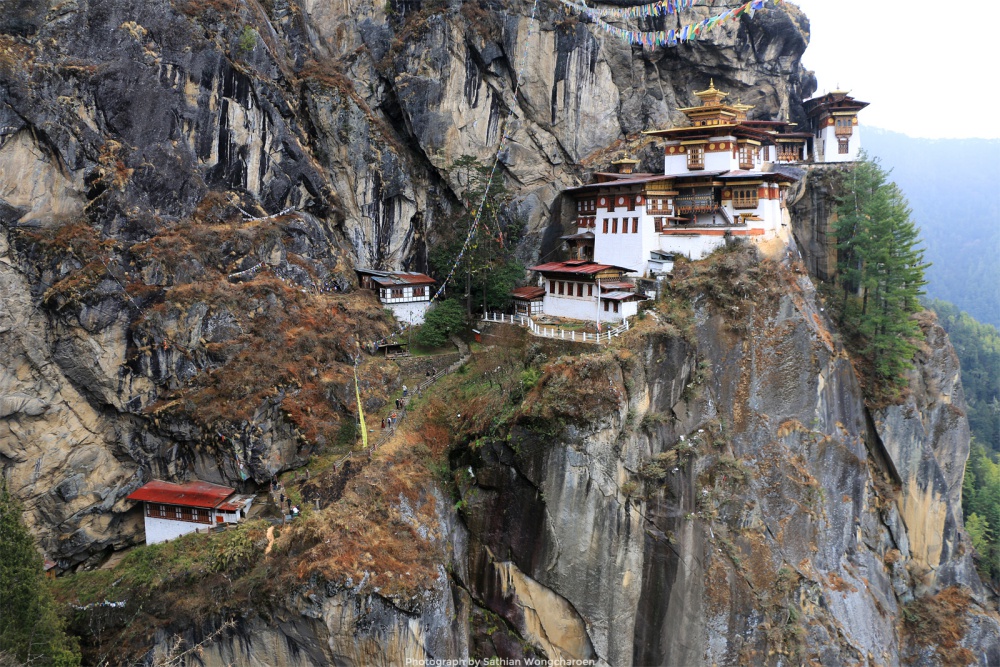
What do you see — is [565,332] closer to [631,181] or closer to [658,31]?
[631,181]

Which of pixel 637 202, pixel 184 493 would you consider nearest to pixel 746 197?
pixel 637 202

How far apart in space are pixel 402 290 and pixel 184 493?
17.1 metres

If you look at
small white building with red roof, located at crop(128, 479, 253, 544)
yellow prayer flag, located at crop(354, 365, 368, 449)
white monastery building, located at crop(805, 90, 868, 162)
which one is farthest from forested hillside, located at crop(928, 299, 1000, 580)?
small white building with red roof, located at crop(128, 479, 253, 544)

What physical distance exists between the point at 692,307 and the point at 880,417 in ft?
50.5

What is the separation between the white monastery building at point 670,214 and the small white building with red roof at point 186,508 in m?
20.2

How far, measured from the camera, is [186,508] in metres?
27.7

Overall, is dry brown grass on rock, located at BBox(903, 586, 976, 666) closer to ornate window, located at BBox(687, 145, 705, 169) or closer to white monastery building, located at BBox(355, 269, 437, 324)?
ornate window, located at BBox(687, 145, 705, 169)

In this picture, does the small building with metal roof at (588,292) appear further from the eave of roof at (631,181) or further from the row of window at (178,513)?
the row of window at (178,513)

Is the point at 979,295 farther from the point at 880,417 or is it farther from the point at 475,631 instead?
the point at 475,631

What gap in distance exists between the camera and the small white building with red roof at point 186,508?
1079 inches

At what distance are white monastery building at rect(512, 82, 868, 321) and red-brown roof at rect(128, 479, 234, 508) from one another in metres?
20.5

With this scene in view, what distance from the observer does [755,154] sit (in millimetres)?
41969

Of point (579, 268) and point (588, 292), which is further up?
point (579, 268)

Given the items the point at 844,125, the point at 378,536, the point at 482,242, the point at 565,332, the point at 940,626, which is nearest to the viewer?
the point at 378,536
